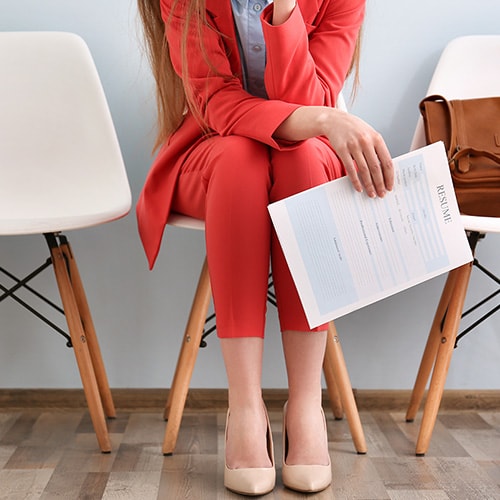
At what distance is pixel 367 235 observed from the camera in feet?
3.58

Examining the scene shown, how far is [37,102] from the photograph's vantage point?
157 centimetres

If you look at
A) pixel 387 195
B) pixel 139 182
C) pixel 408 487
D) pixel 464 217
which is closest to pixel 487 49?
pixel 464 217

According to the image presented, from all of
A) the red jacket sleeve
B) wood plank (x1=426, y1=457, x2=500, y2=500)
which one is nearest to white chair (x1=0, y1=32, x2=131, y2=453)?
the red jacket sleeve

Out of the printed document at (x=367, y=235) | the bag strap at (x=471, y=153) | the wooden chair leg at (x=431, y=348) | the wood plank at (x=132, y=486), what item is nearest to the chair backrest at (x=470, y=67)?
the bag strap at (x=471, y=153)

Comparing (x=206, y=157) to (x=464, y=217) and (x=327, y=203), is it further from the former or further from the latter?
(x=464, y=217)

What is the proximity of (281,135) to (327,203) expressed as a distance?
123mm

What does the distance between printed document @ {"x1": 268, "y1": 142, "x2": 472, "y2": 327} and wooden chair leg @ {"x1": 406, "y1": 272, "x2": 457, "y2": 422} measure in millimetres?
369

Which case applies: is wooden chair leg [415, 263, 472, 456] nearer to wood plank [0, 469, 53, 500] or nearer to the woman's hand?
the woman's hand

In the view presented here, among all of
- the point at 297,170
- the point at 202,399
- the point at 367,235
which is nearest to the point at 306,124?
the point at 297,170


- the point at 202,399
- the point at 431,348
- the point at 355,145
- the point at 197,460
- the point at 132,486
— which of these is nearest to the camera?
the point at 355,145

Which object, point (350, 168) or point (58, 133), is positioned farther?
point (58, 133)

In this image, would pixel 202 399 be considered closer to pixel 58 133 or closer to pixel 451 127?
pixel 58 133

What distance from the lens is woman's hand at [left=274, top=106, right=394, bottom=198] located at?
1.05 m

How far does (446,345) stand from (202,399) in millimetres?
544
